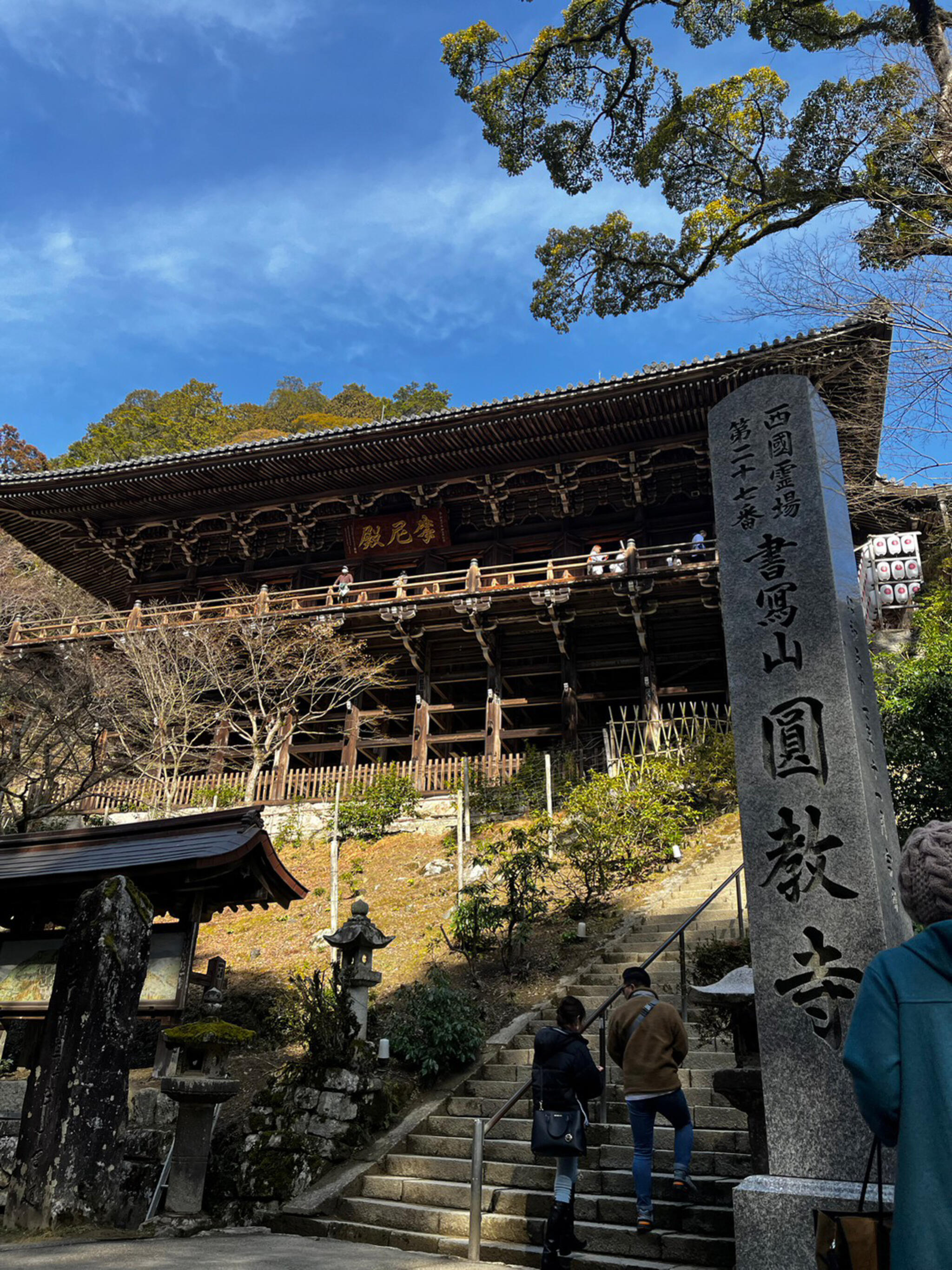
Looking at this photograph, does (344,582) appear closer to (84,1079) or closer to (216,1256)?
(84,1079)

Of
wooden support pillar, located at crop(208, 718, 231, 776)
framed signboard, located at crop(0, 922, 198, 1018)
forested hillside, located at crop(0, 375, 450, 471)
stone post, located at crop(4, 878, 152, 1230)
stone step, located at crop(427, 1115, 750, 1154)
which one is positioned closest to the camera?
stone post, located at crop(4, 878, 152, 1230)

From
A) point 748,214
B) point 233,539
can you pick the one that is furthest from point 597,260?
point 233,539

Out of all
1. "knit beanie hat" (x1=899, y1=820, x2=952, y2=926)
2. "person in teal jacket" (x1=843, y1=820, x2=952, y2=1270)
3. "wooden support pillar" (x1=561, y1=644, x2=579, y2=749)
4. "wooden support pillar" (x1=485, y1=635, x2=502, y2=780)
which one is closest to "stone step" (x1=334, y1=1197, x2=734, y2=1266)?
"person in teal jacket" (x1=843, y1=820, x2=952, y2=1270)

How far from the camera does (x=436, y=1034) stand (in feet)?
26.0

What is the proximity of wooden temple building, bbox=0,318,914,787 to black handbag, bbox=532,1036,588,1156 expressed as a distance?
1284 cm

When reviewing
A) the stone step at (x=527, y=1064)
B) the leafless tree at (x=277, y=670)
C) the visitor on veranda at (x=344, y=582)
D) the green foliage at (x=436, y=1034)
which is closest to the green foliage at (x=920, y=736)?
the stone step at (x=527, y=1064)

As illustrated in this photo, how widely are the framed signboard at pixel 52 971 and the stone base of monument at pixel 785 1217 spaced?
6.36 m

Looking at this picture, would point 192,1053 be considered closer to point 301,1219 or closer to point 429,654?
point 301,1219

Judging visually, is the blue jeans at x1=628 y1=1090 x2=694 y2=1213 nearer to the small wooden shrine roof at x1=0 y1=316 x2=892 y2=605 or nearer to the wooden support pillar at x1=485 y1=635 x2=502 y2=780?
the small wooden shrine roof at x1=0 y1=316 x2=892 y2=605

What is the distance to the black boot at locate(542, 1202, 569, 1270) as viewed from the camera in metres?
4.59

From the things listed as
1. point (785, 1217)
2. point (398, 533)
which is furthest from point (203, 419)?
point (785, 1217)

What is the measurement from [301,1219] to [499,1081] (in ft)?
6.92

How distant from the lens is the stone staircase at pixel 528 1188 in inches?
195

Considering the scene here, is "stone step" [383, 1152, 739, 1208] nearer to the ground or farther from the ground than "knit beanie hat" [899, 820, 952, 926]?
nearer to the ground
